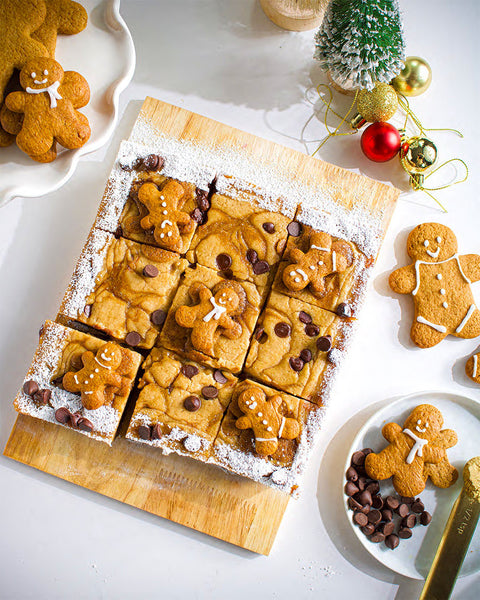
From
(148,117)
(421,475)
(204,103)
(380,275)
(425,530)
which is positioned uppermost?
(204,103)

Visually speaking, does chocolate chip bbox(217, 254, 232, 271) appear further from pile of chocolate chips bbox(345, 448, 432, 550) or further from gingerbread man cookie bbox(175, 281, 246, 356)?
pile of chocolate chips bbox(345, 448, 432, 550)

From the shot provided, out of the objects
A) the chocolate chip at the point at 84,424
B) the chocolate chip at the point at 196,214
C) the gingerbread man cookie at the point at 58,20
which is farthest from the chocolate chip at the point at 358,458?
the gingerbread man cookie at the point at 58,20

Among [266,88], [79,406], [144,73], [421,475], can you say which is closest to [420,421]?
[421,475]

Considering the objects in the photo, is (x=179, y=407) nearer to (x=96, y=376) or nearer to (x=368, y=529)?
(x=96, y=376)

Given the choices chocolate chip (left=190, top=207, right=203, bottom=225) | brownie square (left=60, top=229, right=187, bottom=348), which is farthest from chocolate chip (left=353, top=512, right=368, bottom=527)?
chocolate chip (left=190, top=207, right=203, bottom=225)

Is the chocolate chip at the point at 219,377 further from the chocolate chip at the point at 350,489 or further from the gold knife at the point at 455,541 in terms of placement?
the gold knife at the point at 455,541

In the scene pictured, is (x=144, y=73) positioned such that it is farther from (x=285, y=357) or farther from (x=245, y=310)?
(x=285, y=357)

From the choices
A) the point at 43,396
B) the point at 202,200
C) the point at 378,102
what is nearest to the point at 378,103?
the point at 378,102
